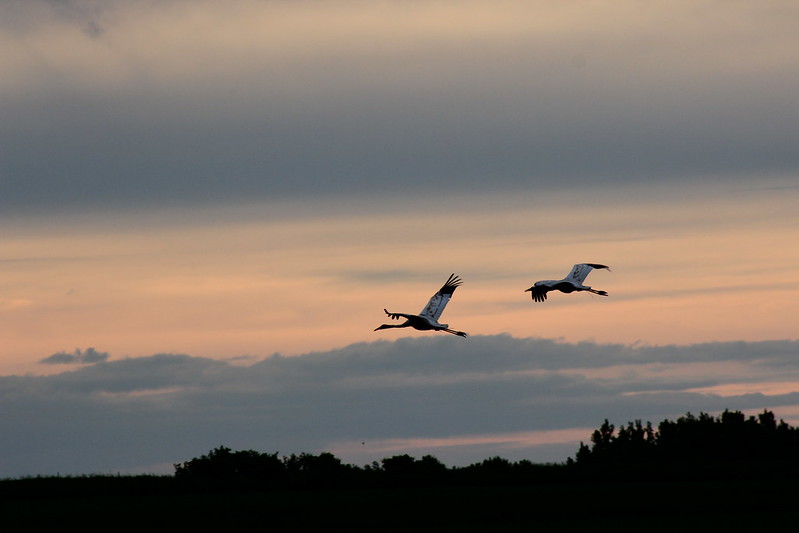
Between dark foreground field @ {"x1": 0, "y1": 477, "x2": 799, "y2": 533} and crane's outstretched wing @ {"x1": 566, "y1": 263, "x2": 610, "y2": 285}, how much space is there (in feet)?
36.6

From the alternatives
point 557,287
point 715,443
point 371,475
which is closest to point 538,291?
point 557,287

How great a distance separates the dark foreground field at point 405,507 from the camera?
2194 inches

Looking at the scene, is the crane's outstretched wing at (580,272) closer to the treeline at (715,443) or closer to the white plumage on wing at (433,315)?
the white plumage on wing at (433,315)

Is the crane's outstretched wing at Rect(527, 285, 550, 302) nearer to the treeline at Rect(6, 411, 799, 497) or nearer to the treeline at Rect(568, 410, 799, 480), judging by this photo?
the treeline at Rect(6, 411, 799, 497)

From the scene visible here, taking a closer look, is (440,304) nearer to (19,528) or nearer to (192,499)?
(192,499)

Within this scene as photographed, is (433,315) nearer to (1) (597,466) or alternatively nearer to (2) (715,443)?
(1) (597,466)

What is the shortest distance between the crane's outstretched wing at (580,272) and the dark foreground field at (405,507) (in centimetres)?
1114

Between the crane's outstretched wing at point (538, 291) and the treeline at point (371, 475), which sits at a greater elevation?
the crane's outstretched wing at point (538, 291)

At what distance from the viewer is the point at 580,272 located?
217ft

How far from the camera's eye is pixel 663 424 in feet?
565

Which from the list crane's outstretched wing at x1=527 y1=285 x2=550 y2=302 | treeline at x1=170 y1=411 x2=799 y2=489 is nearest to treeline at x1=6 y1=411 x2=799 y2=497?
treeline at x1=170 y1=411 x2=799 y2=489

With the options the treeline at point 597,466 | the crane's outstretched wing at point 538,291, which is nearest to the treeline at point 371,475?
the treeline at point 597,466

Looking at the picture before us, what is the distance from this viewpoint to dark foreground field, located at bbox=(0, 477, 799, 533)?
183ft

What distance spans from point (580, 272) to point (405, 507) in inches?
594
